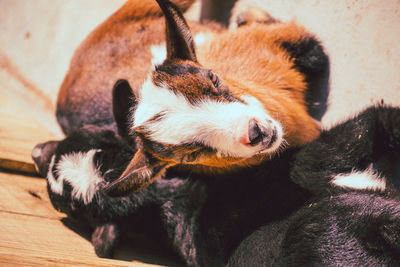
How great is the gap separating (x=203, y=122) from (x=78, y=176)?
894 mm

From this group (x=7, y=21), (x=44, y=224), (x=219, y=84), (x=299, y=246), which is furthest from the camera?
(x=7, y=21)

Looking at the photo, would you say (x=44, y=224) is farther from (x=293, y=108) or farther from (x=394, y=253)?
(x=394, y=253)

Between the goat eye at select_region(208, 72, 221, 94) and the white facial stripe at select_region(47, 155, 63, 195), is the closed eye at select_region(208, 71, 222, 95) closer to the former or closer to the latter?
the goat eye at select_region(208, 72, 221, 94)

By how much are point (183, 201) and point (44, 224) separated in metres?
0.75

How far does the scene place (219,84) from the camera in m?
1.96

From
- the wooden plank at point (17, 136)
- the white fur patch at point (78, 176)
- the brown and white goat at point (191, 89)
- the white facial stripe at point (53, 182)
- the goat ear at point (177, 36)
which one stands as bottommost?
the wooden plank at point (17, 136)

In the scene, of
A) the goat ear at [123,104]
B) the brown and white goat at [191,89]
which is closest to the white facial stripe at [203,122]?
the brown and white goat at [191,89]

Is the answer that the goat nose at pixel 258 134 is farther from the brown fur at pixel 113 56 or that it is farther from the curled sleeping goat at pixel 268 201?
the brown fur at pixel 113 56

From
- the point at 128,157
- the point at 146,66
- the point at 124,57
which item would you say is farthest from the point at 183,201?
the point at 124,57

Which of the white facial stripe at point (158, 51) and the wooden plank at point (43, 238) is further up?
the white facial stripe at point (158, 51)

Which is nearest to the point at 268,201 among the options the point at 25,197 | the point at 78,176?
the point at 78,176

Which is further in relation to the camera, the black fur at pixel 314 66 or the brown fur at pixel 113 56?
the brown fur at pixel 113 56

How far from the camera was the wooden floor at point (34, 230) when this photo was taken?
5.15 ft

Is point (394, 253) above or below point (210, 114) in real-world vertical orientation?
below
